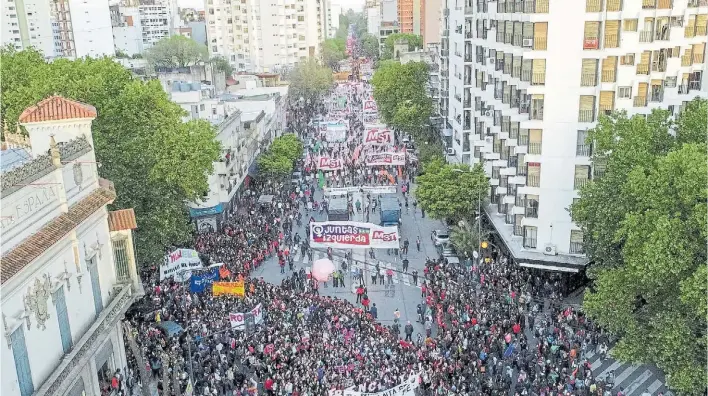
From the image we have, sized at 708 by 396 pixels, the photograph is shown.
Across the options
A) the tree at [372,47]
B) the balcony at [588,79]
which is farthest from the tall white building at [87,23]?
the balcony at [588,79]

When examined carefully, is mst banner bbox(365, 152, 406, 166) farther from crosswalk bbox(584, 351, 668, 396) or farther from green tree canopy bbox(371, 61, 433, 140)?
crosswalk bbox(584, 351, 668, 396)

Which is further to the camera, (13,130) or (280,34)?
(280,34)

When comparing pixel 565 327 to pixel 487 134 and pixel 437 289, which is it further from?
pixel 487 134

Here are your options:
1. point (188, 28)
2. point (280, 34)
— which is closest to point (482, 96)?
point (280, 34)

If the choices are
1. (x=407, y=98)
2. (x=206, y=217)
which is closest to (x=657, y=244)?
(x=206, y=217)

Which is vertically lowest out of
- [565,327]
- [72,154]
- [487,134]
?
[565,327]

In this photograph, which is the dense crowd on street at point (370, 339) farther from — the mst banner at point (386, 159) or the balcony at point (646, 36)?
the mst banner at point (386, 159)

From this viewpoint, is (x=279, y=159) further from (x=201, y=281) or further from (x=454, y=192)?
(x=201, y=281)
